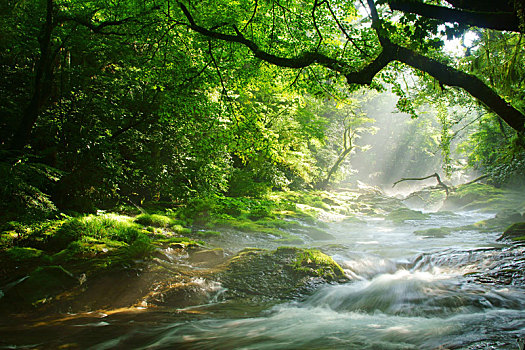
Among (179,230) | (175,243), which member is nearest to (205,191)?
(179,230)

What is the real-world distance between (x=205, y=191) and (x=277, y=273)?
5.41 m

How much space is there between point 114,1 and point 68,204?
5189 millimetres

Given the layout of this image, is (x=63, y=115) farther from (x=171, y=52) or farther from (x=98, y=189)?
(x=171, y=52)

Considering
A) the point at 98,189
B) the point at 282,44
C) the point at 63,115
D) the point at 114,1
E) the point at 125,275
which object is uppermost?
the point at 114,1

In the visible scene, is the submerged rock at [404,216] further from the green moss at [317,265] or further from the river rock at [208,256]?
the river rock at [208,256]

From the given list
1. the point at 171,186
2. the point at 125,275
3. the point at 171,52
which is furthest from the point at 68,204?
the point at 171,52

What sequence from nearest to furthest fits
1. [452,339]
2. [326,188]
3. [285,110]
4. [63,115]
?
[452,339], [63,115], [285,110], [326,188]

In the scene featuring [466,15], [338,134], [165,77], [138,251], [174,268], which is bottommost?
[174,268]

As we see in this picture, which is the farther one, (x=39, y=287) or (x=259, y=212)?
(x=259, y=212)

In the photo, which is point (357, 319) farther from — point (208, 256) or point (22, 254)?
point (22, 254)

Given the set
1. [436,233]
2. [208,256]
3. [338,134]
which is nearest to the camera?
[208,256]

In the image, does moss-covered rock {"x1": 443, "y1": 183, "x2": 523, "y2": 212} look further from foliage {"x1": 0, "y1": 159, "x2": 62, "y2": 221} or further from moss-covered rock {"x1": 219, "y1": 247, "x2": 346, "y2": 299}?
foliage {"x1": 0, "y1": 159, "x2": 62, "y2": 221}

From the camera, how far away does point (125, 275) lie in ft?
16.4

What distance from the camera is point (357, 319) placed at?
183 inches
